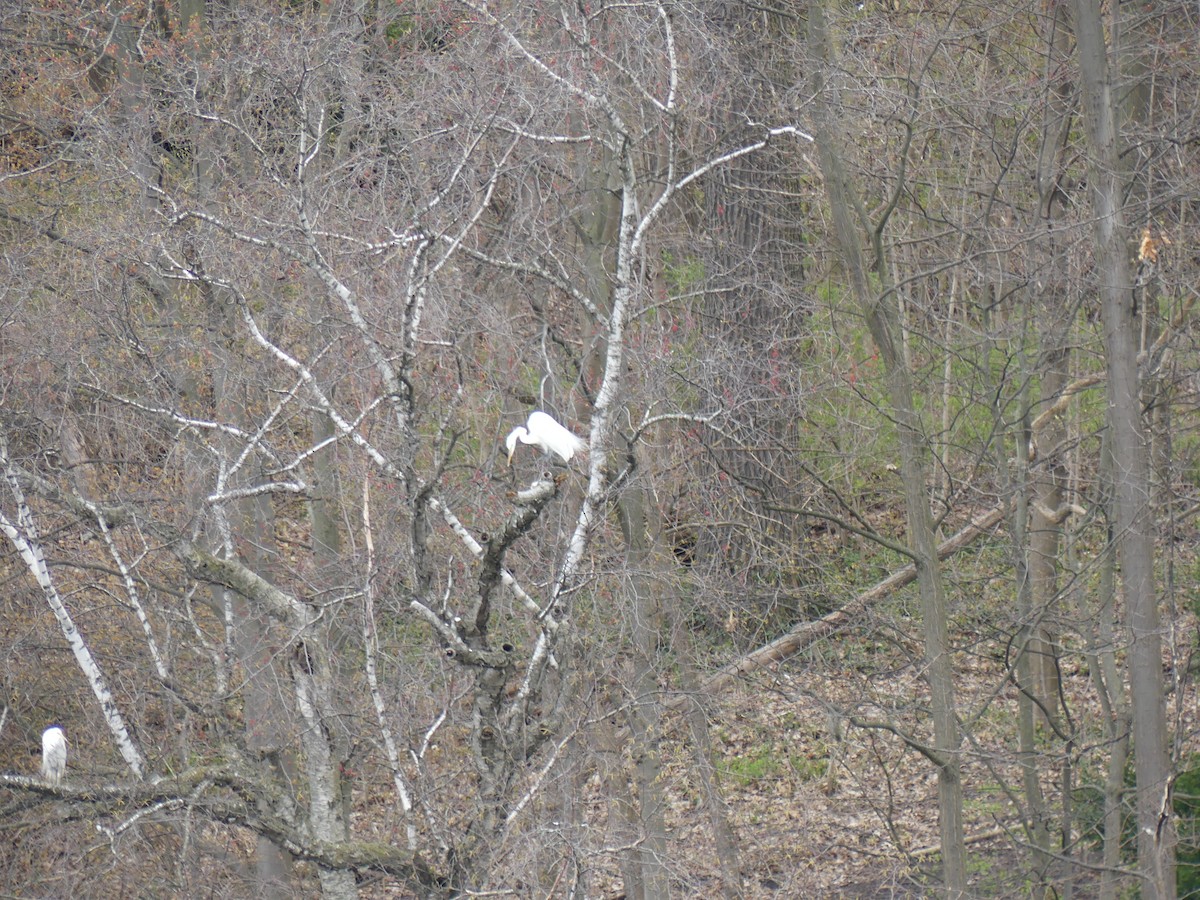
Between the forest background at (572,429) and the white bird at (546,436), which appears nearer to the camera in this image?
the white bird at (546,436)

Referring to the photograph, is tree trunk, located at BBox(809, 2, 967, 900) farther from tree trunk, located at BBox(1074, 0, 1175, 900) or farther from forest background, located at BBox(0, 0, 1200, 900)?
tree trunk, located at BBox(1074, 0, 1175, 900)

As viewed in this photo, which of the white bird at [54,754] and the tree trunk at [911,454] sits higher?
the tree trunk at [911,454]

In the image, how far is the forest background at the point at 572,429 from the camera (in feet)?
27.7

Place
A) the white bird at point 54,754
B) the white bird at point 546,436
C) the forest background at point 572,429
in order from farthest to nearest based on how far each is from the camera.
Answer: the white bird at point 54,754 → the forest background at point 572,429 → the white bird at point 546,436

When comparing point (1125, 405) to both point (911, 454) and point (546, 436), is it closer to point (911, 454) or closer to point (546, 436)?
point (911, 454)

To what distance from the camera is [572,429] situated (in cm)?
1070

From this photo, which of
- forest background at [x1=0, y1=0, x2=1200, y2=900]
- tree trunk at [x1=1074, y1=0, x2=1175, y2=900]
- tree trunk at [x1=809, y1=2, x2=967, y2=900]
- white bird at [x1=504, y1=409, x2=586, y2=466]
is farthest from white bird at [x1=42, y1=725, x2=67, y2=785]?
tree trunk at [x1=1074, y1=0, x2=1175, y2=900]

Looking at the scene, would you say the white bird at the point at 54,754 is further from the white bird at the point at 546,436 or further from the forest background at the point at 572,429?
the white bird at the point at 546,436

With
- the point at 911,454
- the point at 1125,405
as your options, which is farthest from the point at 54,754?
the point at 1125,405

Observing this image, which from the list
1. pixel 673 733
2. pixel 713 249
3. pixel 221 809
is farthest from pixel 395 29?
pixel 221 809

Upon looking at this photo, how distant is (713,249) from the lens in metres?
12.0

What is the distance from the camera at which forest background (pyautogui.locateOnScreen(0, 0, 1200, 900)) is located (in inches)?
332

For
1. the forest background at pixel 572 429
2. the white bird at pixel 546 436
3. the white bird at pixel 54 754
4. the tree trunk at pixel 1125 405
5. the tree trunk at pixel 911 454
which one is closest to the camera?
the white bird at pixel 546 436

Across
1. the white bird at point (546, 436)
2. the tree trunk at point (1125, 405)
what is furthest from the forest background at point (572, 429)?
the white bird at point (546, 436)
